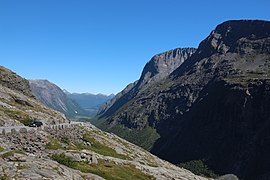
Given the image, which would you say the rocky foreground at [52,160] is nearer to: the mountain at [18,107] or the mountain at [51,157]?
the mountain at [51,157]

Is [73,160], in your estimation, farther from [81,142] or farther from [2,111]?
[2,111]

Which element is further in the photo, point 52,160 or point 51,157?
point 51,157

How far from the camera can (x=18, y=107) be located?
4911 inches

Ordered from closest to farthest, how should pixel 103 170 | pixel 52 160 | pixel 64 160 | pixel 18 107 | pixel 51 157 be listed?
pixel 52 160
pixel 64 160
pixel 51 157
pixel 103 170
pixel 18 107

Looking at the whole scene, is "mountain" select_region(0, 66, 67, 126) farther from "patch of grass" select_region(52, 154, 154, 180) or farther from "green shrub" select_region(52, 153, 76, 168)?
"patch of grass" select_region(52, 154, 154, 180)

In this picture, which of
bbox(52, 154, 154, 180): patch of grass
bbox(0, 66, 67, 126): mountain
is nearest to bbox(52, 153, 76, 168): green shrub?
bbox(52, 154, 154, 180): patch of grass

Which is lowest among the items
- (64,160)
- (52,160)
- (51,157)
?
(64,160)

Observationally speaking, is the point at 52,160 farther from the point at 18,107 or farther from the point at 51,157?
the point at 18,107

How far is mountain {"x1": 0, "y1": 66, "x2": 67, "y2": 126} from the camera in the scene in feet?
319

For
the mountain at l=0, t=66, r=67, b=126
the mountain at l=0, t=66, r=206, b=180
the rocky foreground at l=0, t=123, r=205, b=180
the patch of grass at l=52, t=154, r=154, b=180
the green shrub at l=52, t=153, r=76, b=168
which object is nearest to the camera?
the rocky foreground at l=0, t=123, r=205, b=180

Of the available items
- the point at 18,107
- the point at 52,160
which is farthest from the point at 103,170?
the point at 18,107

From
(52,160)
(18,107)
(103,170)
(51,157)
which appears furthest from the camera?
(18,107)

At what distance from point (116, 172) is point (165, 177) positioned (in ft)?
62.5

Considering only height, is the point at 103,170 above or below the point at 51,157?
below
